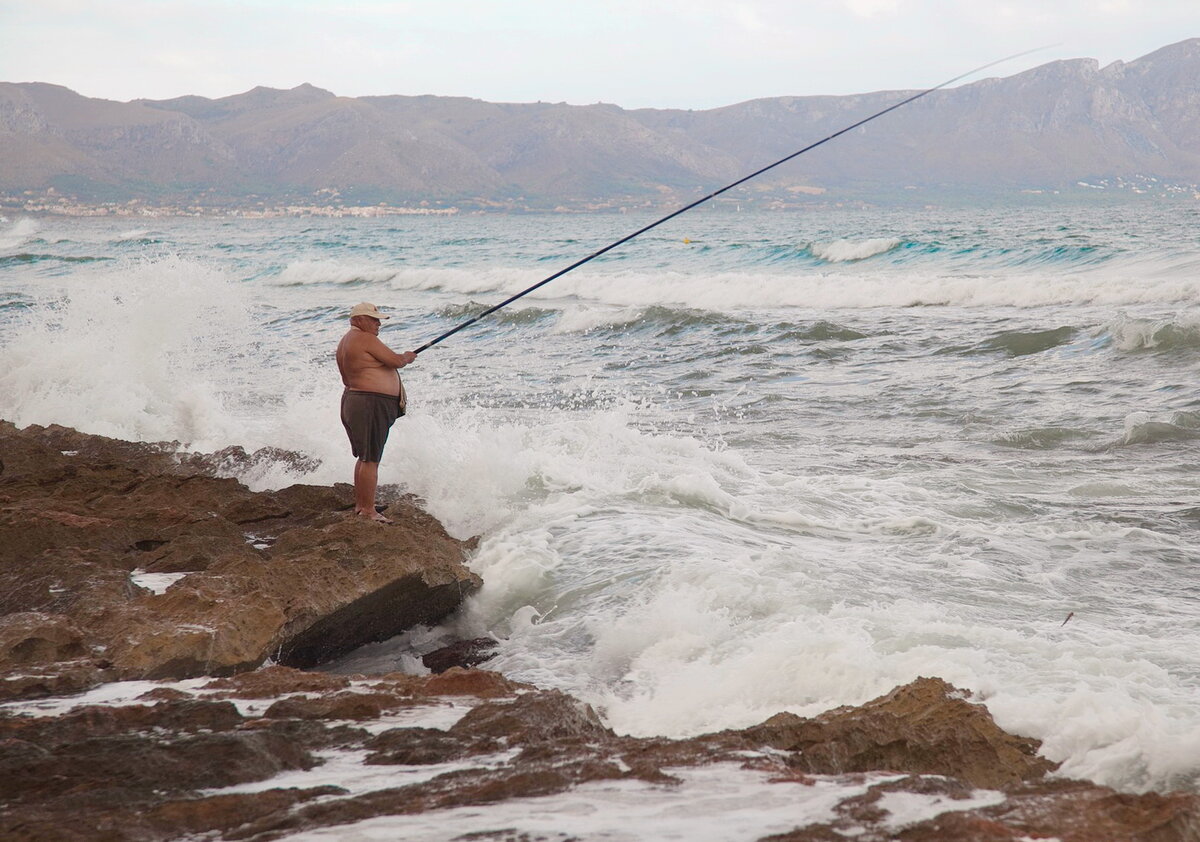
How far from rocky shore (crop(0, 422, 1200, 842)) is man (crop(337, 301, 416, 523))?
98 centimetres

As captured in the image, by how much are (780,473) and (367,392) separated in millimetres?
3244

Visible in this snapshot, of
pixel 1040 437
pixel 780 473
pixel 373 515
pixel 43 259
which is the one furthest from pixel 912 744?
pixel 43 259

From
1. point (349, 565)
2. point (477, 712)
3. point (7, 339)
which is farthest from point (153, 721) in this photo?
point (7, 339)

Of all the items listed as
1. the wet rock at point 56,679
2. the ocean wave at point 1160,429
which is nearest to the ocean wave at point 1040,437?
the ocean wave at point 1160,429

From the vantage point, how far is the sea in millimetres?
3838

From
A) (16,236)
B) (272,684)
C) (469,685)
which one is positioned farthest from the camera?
(16,236)

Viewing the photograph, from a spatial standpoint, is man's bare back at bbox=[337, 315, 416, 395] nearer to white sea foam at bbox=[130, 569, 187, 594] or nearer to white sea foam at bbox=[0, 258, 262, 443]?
white sea foam at bbox=[130, 569, 187, 594]

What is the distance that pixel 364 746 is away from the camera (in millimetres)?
2787

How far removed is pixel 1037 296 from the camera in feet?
54.7

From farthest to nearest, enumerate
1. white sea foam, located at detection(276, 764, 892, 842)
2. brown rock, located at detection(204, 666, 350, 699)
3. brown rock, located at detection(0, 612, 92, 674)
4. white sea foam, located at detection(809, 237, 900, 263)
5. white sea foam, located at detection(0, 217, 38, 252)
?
1. white sea foam, located at detection(0, 217, 38, 252)
2. white sea foam, located at detection(809, 237, 900, 263)
3. brown rock, located at detection(0, 612, 92, 674)
4. brown rock, located at detection(204, 666, 350, 699)
5. white sea foam, located at detection(276, 764, 892, 842)

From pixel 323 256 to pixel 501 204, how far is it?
91821 mm

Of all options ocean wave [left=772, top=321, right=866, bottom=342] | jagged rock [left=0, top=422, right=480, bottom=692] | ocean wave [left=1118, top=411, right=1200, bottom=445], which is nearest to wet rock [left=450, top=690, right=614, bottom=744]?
jagged rock [left=0, top=422, right=480, bottom=692]

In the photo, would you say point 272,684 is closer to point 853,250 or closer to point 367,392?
point 367,392

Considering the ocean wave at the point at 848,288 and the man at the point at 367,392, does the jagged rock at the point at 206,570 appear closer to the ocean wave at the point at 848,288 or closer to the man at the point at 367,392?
the man at the point at 367,392
